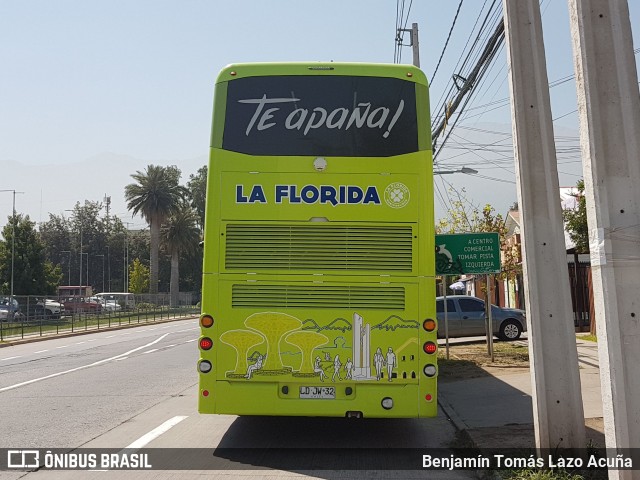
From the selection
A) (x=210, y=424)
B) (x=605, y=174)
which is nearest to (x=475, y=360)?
(x=210, y=424)

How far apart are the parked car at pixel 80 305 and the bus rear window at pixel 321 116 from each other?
119ft

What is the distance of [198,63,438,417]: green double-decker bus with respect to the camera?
314 inches

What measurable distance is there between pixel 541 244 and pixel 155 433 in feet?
17.9

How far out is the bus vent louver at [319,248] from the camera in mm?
8086

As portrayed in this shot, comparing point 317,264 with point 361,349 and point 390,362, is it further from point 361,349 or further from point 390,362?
point 390,362

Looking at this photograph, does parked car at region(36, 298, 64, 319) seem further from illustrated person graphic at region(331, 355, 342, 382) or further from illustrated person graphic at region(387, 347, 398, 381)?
illustrated person graphic at region(387, 347, 398, 381)

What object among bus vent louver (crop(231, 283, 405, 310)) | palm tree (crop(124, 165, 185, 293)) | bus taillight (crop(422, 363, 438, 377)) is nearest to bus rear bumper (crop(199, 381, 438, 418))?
bus taillight (crop(422, 363, 438, 377))

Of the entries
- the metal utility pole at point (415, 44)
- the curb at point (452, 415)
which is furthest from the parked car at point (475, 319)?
the curb at point (452, 415)

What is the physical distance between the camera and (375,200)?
8.11 m

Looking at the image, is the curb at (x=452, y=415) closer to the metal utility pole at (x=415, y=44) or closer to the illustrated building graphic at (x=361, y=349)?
the illustrated building graphic at (x=361, y=349)

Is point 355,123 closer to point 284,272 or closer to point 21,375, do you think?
point 284,272

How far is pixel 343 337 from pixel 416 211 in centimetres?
161

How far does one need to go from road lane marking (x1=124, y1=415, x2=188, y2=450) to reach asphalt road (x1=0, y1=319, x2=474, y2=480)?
12 millimetres

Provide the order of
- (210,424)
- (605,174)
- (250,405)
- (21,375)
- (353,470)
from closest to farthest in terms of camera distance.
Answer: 1. (605,174)
2. (353,470)
3. (250,405)
4. (210,424)
5. (21,375)
